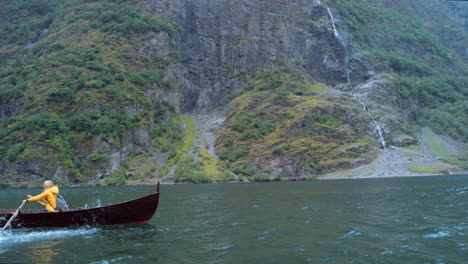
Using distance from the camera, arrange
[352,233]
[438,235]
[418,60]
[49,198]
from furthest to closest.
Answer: [418,60] → [49,198] → [352,233] → [438,235]

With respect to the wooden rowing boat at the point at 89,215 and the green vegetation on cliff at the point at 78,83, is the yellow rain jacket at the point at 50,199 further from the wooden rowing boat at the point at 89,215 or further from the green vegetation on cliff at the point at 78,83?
the green vegetation on cliff at the point at 78,83

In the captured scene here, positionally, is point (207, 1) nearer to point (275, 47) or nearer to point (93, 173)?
point (275, 47)

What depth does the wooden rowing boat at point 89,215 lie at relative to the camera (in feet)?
66.3

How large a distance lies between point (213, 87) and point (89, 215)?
428 feet

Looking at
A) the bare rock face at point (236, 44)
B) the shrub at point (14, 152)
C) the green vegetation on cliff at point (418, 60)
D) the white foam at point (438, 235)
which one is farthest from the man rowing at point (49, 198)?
the green vegetation on cliff at point (418, 60)

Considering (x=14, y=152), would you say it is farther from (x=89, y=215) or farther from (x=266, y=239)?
(x=266, y=239)

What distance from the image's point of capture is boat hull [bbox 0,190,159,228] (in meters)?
20.2

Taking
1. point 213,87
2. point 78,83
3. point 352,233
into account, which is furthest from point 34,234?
point 213,87

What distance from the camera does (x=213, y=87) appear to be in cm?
14850

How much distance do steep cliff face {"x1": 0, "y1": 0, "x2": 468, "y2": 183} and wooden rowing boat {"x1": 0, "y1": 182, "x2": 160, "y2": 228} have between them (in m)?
72.1

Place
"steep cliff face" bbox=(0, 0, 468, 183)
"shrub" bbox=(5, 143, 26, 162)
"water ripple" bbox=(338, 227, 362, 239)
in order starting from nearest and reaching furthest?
"water ripple" bbox=(338, 227, 362, 239) < "shrub" bbox=(5, 143, 26, 162) < "steep cliff face" bbox=(0, 0, 468, 183)

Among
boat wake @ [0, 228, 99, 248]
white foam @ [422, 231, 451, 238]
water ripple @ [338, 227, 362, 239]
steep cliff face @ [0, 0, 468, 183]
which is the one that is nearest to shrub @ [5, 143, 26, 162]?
steep cliff face @ [0, 0, 468, 183]

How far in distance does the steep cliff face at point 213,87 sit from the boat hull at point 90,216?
72.1 metres

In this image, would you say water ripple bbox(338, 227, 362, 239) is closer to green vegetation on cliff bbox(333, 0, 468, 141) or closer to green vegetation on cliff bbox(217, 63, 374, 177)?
green vegetation on cliff bbox(217, 63, 374, 177)
